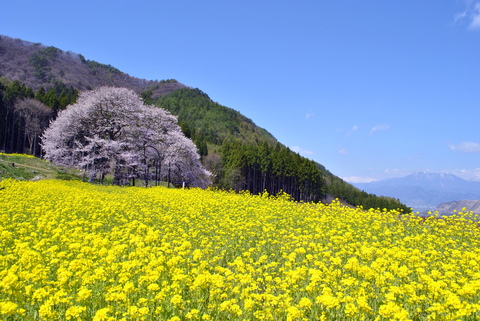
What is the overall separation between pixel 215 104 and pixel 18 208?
156m

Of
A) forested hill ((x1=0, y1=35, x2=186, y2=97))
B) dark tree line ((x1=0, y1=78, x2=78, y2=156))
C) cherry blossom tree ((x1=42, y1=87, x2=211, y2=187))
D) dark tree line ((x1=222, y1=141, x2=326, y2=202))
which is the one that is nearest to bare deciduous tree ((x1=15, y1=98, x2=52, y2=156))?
dark tree line ((x1=0, y1=78, x2=78, y2=156))

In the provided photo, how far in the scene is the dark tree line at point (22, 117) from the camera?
2474 inches

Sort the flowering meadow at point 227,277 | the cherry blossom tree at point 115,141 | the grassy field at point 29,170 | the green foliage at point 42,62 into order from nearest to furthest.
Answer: the flowering meadow at point 227,277 < the grassy field at point 29,170 < the cherry blossom tree at point 115,141 < the green foliage at point 42,62

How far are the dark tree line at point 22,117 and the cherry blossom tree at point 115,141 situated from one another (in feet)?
83.7

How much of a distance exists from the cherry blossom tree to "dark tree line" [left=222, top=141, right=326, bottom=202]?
1048 inches

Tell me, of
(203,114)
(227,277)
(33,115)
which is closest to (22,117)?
(33,115)

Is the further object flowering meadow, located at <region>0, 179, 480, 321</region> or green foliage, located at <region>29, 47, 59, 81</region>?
green foliage, located at <region>29, 47, 59, 81</region>

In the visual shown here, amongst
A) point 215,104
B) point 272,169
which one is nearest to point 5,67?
point 215,104

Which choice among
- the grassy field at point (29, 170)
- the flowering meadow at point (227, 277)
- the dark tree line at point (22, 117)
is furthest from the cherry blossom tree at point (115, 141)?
the flowering meadow at point (227, 277)

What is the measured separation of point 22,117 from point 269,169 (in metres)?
53.1

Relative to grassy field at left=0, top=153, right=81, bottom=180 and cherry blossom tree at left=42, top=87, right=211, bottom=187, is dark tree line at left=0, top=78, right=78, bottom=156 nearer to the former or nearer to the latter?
cherry blossom tree at left=42, top=87, right=211, bottom=187

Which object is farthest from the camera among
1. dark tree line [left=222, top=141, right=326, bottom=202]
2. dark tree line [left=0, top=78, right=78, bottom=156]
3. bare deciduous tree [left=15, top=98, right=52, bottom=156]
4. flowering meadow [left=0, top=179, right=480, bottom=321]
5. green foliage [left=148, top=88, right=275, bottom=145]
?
green foliage [left=148, top=88, right=275, bottom=145]

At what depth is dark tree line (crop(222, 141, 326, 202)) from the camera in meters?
70.5

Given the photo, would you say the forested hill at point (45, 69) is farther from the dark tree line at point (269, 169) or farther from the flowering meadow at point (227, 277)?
Result: the flowering meadow at point (227, 277)
